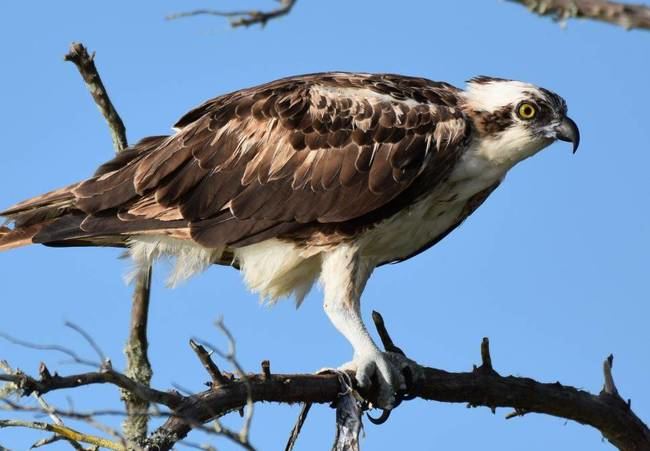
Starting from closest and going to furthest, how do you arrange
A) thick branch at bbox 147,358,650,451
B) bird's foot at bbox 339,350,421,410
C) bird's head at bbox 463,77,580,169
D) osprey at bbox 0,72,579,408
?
thick branch at bbox 147,358,650,451 → bird's foot at bbox 339,350,421,410 → osprey at bbox 0,72,579,408 → bird's head at bbox 463,77,580,169

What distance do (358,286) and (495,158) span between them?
122 centimetres

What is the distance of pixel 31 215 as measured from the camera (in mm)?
7242

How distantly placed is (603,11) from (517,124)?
4.66 meters

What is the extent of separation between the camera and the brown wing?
6996mm

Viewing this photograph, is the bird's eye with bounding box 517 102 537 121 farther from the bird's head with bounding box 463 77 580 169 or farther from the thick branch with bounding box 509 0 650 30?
the thick branch with bounding box 509 0 650 30

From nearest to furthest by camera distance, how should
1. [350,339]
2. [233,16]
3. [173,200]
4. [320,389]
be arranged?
[233,16], [320,389], [350,339], [173,200]

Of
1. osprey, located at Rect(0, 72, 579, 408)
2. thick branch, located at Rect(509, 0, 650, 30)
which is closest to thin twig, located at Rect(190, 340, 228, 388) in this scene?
osprey, located at Rect(0, 72, 579, 408)

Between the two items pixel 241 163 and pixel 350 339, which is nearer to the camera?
pixel 350 339

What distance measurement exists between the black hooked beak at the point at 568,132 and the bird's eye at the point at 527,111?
0.62 feet

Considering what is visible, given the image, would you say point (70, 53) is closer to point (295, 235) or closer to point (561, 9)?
point (295, 235)

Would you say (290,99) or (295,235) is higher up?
(290,99)

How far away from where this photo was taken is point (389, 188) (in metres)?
6.88

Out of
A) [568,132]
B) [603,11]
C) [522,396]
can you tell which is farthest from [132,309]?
[603,11]

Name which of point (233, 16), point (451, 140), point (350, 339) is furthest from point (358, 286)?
point (233, 16)
